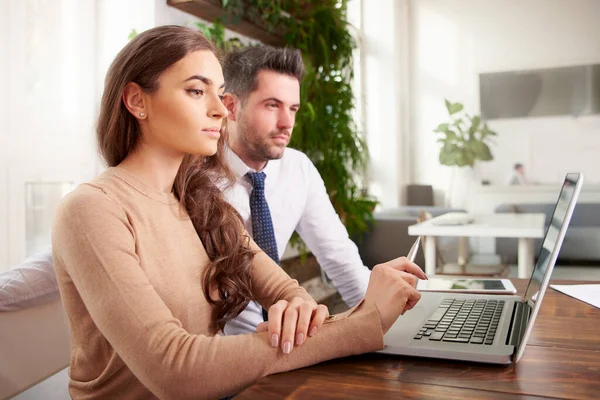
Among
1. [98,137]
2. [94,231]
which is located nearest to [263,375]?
[94,231]

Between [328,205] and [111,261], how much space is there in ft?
3.97

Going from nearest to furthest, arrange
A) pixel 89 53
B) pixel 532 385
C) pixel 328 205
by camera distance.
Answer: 1. pixel 532 385
2. pixel 328 205
3. pixel 89 53

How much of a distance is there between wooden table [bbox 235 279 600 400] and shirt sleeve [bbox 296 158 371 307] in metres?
0.94

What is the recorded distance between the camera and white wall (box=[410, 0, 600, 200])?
4.02 metres

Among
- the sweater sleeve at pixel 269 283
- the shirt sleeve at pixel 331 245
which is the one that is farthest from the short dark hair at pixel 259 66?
the sweater sleeve at pixel 269 283

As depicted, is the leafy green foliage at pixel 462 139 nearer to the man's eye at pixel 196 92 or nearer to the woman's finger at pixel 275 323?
the man's eye at pixel 196 92

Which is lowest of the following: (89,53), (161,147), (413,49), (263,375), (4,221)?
(263,375)

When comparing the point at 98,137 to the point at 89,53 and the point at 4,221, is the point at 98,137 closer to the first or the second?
the point at 4,221

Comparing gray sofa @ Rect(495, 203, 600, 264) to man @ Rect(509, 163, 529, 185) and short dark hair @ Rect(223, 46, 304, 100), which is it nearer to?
man @ Rect(509, 163, 529, 185)

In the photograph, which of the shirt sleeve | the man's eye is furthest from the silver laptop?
the shirt sleeve

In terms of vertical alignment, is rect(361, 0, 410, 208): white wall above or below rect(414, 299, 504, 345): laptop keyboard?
above

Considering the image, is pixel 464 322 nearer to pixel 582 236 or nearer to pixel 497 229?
pixel 497 229

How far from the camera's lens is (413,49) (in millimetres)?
4598

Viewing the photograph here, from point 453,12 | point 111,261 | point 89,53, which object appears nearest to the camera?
point 111,261
